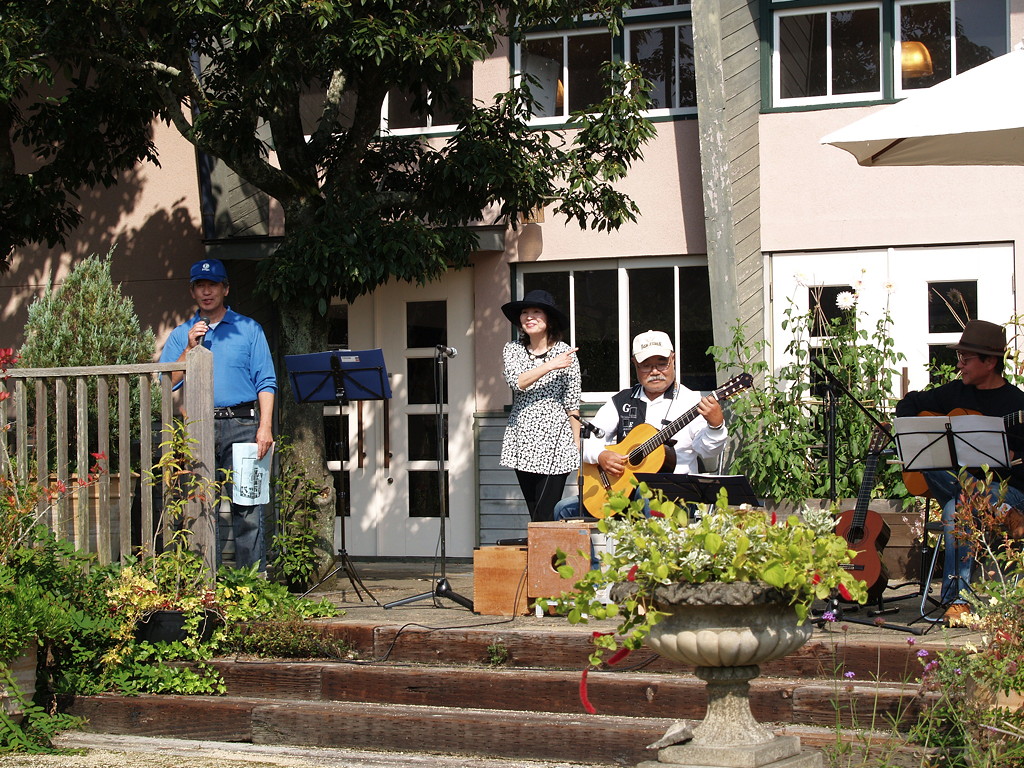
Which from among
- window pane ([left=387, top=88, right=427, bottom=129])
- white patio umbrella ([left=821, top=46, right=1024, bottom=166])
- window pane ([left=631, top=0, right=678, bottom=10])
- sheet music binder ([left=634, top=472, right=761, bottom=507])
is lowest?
sheet music binder ([left=634, top=472, right=761, bottom=507])

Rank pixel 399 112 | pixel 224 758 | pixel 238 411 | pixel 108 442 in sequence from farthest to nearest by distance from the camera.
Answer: pixel 399 112
pixel 238 411
pixel 108 442
pixel 224 758

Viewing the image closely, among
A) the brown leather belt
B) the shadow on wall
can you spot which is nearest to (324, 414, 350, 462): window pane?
the shadow on wall

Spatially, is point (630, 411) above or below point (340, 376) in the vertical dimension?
below

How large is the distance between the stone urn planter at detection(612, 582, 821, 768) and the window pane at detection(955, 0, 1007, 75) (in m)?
6.39

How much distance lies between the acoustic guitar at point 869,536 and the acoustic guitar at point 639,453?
0.79 metres

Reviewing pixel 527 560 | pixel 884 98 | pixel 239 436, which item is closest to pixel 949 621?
pixel 527 560

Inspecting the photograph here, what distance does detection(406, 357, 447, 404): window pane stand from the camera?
10.6 metres

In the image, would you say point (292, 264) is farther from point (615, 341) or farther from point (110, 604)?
point (615, 341)

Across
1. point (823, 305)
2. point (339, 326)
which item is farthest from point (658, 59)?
point (339, 326)

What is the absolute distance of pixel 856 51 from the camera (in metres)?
9.34

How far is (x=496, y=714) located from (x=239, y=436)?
2.55 metres

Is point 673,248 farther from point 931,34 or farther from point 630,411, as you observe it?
point 630,411

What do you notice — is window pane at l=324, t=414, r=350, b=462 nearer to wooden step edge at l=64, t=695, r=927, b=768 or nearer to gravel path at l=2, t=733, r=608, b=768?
wooden step edge at l=64, t=695, r=927, b=768

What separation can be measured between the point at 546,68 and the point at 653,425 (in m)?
4.12
